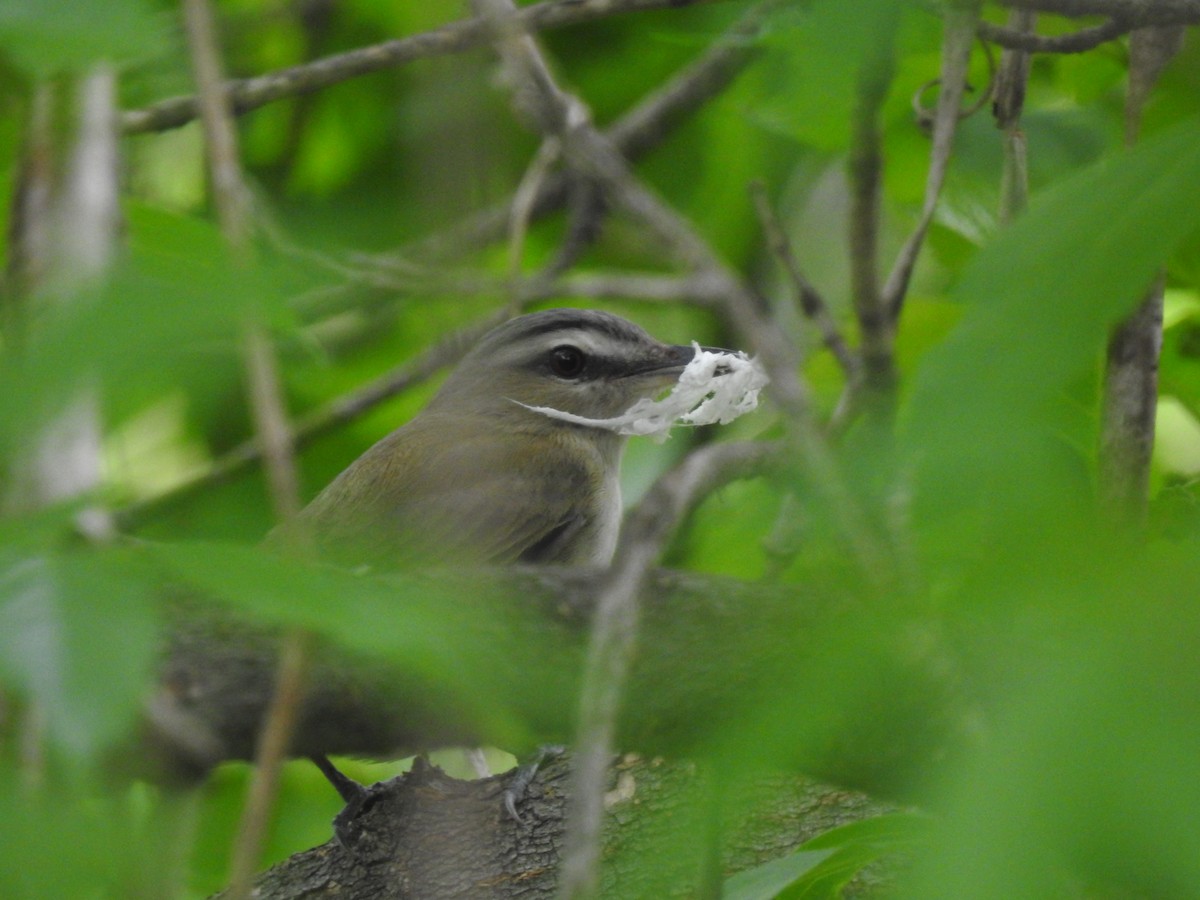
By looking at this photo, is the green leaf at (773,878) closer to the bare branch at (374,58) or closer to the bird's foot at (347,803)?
the bird's foot at (347,803)

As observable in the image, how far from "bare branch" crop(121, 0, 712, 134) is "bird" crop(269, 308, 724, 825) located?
1.44 m

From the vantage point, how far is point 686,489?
6.66 ft

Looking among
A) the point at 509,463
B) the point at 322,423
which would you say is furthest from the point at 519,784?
the point at 322,423

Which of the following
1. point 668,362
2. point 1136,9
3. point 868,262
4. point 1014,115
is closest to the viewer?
point 868,262

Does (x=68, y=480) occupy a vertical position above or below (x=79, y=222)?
below

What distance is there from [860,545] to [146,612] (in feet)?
2.72

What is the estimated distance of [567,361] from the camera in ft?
18.6

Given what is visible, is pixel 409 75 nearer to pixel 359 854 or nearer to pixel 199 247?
pixel 359 854

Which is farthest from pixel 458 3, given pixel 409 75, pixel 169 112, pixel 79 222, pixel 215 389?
pixel 215 389

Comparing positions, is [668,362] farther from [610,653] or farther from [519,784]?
[610,653]

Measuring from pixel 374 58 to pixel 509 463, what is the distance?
1.70 metres

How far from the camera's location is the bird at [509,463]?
179 inches

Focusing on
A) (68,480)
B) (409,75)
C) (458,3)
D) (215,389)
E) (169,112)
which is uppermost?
(409,75)

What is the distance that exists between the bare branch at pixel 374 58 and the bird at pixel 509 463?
4.73 ft
